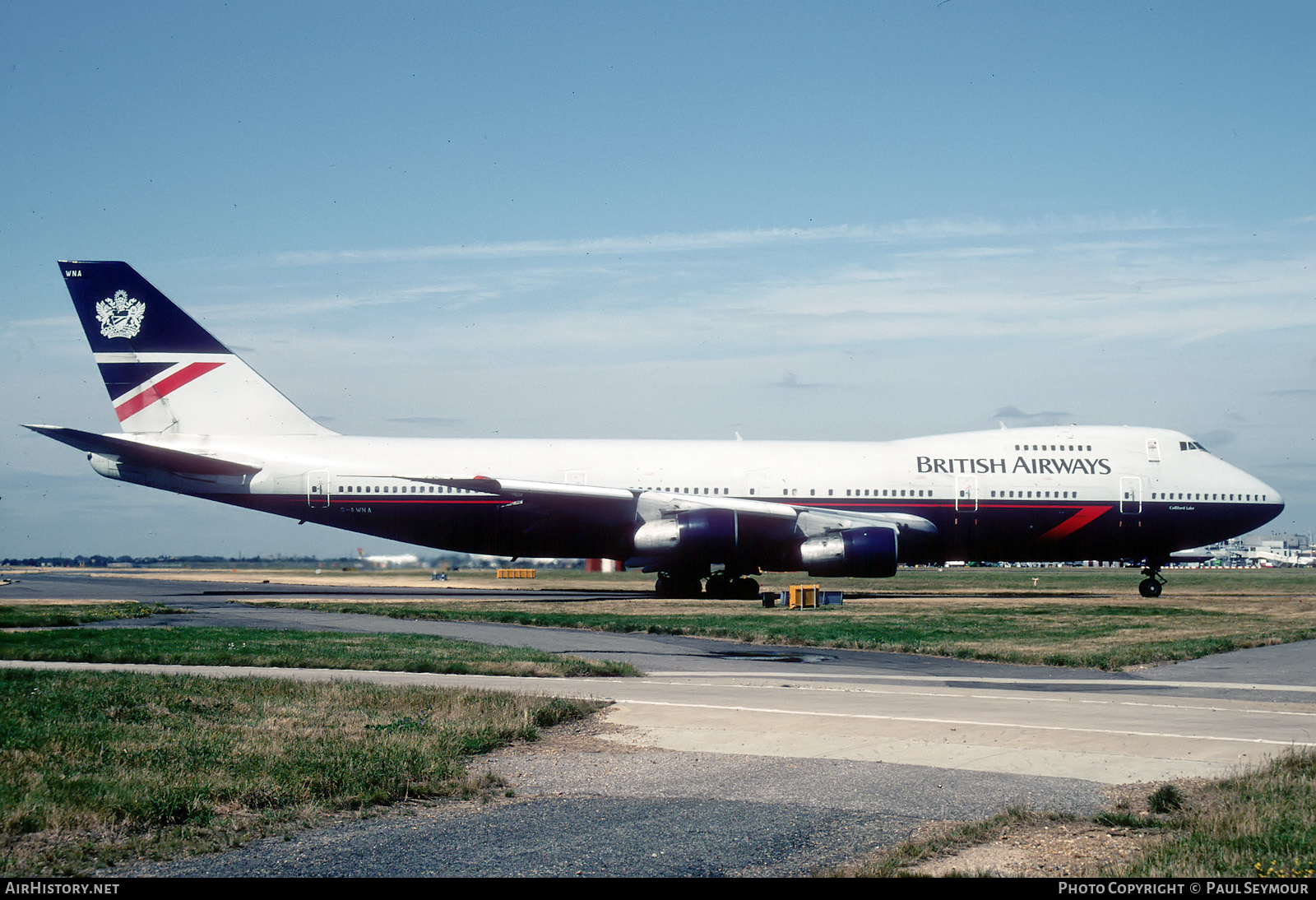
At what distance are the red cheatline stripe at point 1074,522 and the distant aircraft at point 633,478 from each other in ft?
0.14

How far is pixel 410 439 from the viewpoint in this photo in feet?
111

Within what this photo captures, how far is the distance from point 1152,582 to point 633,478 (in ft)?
55.8

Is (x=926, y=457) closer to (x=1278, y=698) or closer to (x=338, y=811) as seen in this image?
(x=1278, y=698)

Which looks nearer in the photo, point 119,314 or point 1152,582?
point 119,314

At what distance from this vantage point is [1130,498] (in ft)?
110

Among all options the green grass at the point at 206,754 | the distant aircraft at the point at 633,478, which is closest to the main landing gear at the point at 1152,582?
the distant aircraft at the point at 633,478

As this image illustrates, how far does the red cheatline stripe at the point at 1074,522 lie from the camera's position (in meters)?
33.3

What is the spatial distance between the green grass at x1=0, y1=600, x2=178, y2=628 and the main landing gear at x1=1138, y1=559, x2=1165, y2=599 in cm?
2833

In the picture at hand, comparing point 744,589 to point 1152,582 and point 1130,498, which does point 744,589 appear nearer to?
point 1130,498

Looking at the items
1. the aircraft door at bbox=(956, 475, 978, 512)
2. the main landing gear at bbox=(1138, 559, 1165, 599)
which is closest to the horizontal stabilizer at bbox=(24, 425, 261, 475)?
the aircraft door at bbox=(956, 475, 978, 512)

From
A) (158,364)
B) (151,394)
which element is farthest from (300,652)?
(158,364)

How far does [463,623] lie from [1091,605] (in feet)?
55.9

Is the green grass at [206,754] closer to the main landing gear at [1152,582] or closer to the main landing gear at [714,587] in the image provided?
the main landing gear at [714,587]
